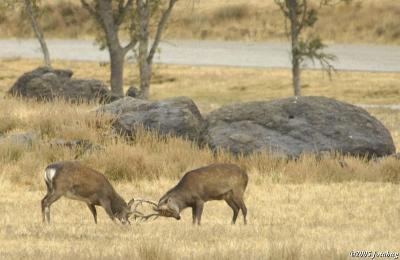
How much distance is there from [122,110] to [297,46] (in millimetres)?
17378

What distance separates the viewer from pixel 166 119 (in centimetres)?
2075

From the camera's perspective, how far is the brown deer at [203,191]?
43.8ft

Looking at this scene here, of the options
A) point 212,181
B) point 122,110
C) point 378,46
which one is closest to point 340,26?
point 378,46

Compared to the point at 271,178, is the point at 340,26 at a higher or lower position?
lower

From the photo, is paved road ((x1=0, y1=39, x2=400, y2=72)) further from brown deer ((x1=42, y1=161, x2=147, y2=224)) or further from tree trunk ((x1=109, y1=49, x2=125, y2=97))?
brown deer ((x1=42, y1=161, x2=147, y2=224))

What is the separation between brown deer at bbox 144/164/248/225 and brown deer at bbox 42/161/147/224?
424mm

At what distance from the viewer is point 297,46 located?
37.9 m

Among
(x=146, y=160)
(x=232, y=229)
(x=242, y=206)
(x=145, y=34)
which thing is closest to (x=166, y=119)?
(x=146, y=160)

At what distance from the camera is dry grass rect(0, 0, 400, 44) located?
6219 centimetres

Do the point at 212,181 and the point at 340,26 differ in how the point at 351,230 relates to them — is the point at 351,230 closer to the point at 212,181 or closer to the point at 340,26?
the point at 212,181

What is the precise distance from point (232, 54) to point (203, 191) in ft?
150

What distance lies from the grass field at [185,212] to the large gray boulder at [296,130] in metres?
0.54

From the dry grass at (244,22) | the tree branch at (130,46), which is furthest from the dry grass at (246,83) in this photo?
the tree branch at (130,46)

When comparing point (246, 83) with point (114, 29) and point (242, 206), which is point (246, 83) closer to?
point (114, 29)
